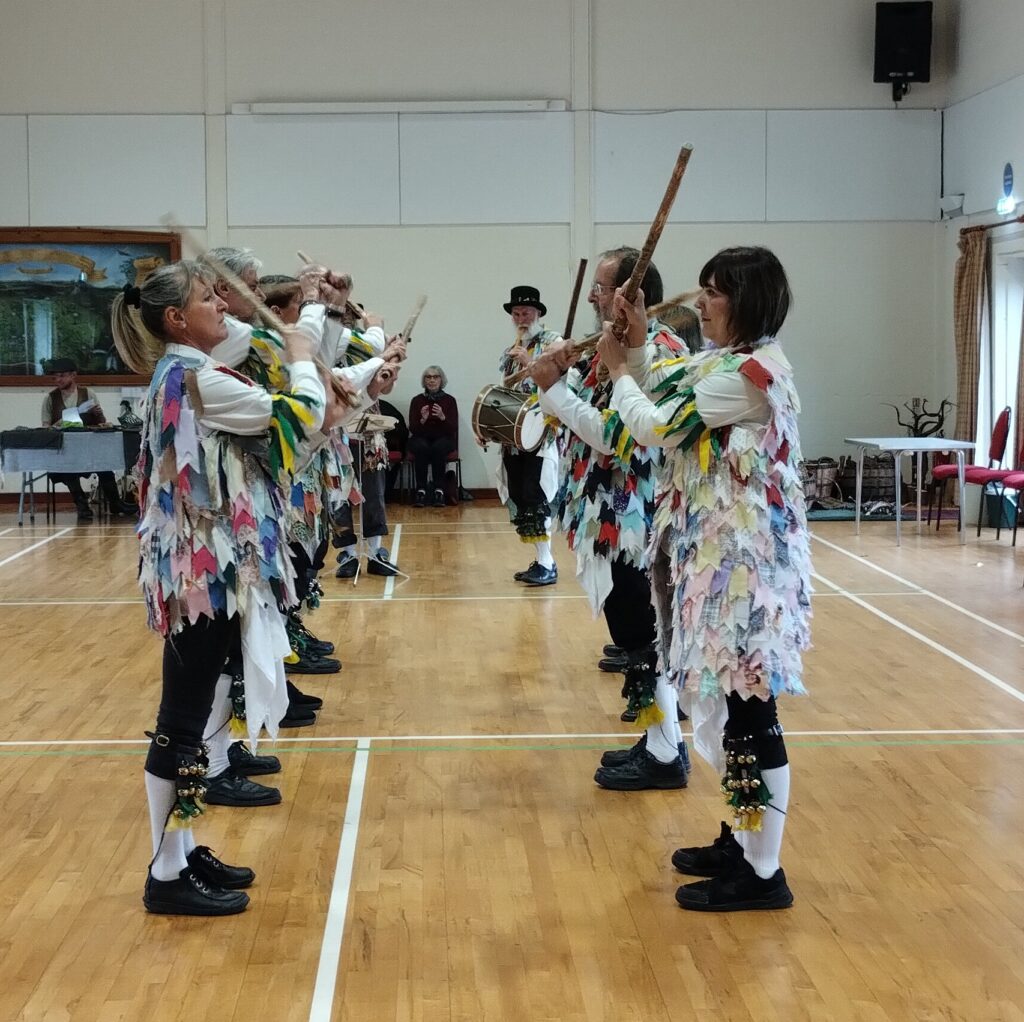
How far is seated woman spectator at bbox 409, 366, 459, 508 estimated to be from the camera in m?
13.8

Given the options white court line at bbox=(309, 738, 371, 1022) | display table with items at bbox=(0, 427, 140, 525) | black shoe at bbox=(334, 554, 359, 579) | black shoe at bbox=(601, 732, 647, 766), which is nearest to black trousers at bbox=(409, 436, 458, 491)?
display table with items at bbox=(0, 427, 140, 525)

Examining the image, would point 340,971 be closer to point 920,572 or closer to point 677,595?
point 677,595

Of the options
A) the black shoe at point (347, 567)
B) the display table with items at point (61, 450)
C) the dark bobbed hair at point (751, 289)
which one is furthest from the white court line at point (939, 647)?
the display table with items at point (61, 450)

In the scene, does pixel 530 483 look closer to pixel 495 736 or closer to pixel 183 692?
pixel 495 736

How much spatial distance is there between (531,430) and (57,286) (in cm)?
992

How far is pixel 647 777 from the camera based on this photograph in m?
4.50

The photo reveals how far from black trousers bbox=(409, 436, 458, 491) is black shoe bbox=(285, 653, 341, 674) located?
295 inches

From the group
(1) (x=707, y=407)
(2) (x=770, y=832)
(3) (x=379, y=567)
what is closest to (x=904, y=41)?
(3) (x=379, y=567)

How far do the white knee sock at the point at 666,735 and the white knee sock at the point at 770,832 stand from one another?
88 cm

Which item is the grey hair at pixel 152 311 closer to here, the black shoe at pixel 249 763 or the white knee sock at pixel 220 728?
the white knee sock at pixel 220 728

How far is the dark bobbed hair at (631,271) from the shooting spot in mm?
4320

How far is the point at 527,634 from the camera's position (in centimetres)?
716

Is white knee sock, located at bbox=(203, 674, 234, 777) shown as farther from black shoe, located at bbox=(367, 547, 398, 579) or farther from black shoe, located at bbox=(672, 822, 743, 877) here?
black shoe, located at bbox=(367, 547, 398, 579)

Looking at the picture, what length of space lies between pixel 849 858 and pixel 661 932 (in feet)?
2.52
